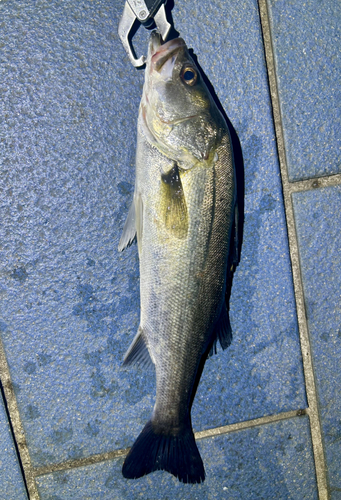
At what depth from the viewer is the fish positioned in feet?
5.26

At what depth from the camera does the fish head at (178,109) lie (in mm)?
1618

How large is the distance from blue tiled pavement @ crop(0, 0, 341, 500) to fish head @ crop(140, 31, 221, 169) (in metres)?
0.31

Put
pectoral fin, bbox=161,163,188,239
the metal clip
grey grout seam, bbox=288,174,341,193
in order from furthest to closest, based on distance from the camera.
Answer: grey grout seam, bbox=288,174,341,193, the metal clip, pectoral fin, bbox=161,163,188,239

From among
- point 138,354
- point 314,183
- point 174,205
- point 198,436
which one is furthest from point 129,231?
point 198,436

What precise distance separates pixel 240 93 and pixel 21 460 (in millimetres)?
2278

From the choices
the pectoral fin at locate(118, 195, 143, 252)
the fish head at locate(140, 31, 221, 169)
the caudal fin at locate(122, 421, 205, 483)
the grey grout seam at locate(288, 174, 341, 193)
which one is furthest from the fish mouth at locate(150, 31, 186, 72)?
the caudal fin at locate(122, 421, 205, 483)

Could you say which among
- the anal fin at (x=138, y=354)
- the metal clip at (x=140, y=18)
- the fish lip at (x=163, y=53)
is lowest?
the anal fin at (x=138, y=354)

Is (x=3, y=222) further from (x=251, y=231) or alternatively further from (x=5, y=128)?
(x=251, y=231)

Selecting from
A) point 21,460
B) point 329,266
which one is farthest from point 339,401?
point 21,460

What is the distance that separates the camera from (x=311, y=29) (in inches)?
80.8

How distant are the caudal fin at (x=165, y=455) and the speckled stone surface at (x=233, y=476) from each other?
0.17 meters

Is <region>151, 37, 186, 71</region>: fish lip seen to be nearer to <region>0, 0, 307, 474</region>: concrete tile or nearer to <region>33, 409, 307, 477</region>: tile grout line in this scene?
<region>0, 0, 307, 474</region>: concrete tile

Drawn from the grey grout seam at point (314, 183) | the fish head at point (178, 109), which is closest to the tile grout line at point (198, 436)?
the grey grout seam at point (314, 183)

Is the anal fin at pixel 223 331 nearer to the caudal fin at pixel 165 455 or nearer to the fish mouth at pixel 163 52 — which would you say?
the caudal fin at pixel 165 455
